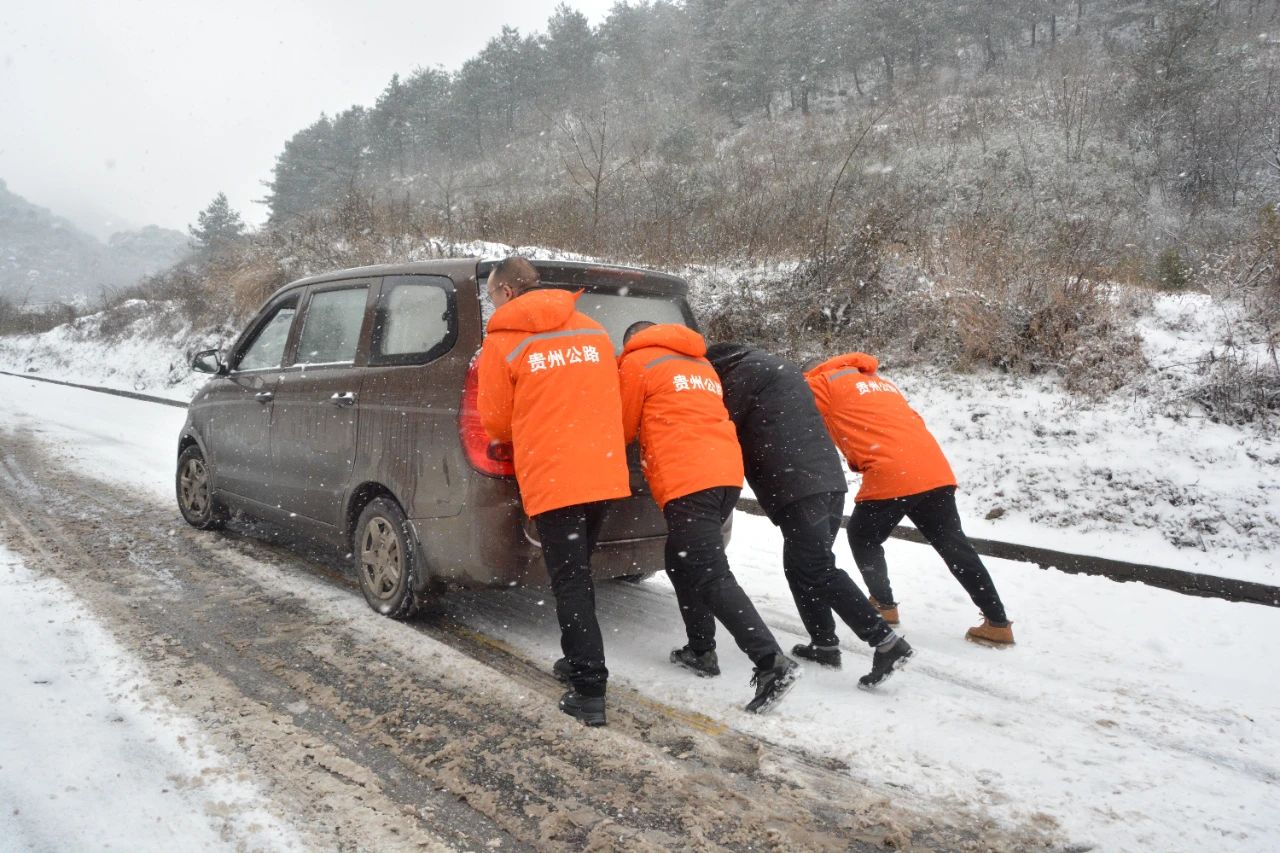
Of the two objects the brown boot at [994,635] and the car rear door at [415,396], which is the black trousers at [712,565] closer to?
the car rear door at [415,396]

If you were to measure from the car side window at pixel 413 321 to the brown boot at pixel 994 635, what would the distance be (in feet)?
9.99

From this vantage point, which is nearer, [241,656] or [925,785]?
[925,785]

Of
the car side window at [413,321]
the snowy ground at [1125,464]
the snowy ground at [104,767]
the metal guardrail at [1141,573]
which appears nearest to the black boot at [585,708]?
the snowy ground at [104,767]

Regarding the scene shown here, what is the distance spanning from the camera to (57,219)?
16900cm

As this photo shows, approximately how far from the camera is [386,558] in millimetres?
4094

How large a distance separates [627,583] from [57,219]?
694ft

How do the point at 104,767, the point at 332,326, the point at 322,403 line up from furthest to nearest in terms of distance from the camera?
1. the point at 332,326
2. the point at 322,403
3. the point at 104,767

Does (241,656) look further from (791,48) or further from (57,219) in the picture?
(57,219)

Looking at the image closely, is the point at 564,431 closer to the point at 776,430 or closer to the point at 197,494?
the point at 776,430

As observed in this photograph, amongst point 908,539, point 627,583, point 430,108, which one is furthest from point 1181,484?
point 430,108

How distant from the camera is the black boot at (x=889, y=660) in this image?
3.41 metres

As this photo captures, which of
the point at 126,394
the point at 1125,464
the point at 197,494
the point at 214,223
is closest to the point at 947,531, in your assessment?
the point at 1125,464

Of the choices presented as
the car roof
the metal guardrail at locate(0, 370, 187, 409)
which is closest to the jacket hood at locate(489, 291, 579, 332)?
the car roof

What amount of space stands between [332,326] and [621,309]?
5.96ft
